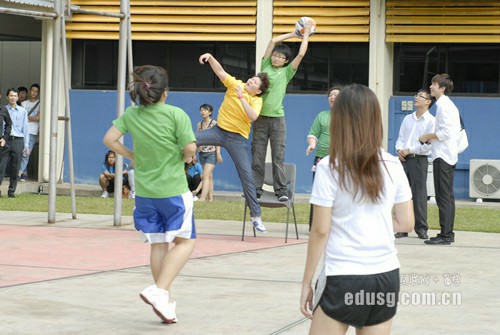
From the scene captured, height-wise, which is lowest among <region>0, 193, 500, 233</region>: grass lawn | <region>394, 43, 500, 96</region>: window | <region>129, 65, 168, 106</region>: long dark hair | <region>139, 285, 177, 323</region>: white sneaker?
<region>0, 193, 500, 233</region>: grass lawn

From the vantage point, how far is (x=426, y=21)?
2008cm

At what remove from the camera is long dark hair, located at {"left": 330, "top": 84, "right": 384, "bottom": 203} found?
4.48 meters

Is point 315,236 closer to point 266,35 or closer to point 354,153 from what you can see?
point 354,153

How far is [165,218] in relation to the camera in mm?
7320

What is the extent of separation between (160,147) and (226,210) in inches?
384

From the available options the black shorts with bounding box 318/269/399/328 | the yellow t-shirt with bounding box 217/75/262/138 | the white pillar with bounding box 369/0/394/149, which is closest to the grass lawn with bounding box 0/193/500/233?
the white pillar with bounding box 369/0/394/149

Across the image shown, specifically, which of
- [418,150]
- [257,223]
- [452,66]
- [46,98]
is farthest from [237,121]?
[46,98]

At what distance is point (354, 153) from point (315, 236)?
378 millimetres

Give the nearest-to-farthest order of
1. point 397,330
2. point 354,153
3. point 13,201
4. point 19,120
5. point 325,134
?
point 354,153 → point 397,330 → point 325,134 → point 13,201 → point 19,120

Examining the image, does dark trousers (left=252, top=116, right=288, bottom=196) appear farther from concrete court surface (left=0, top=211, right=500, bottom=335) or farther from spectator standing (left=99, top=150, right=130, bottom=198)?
spectator standing (left=99, top=150, right=130, bottom=198)

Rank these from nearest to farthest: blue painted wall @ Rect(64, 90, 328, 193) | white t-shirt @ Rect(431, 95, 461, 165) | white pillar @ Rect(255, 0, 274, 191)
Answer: white t-shirt @ Rect(431, 95, 461, 165), white pillar @ Rect(255, 0, 274, 191), blue painted wall @ Rect(64, 90, 328, 193)

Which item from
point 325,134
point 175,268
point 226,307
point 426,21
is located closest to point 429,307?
point 226,307

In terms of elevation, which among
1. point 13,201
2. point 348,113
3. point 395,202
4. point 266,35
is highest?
point 266,35

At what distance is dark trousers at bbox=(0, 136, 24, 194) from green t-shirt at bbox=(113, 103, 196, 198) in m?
12.2
